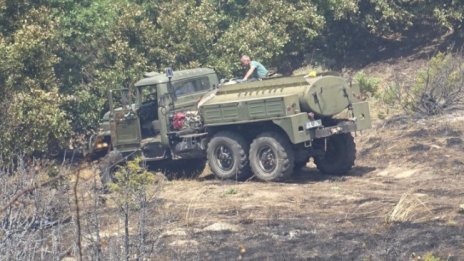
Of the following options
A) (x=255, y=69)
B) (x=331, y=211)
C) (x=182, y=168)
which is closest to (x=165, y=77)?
(x=255, y=69)

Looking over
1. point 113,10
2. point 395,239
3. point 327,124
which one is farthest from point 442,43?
point 395,239

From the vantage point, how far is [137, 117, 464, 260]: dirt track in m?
10.8

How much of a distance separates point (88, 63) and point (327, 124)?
7.76 metres

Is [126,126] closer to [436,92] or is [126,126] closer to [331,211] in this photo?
[331,211]

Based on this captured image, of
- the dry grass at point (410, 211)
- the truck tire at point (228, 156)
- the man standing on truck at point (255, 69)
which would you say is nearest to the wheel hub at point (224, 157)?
the truck tire at point (228, 156)

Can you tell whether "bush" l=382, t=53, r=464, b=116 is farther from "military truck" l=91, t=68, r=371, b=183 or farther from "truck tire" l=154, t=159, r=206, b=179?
"truck tire" l=154, t=159, r=206, b=179

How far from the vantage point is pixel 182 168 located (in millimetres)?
18406

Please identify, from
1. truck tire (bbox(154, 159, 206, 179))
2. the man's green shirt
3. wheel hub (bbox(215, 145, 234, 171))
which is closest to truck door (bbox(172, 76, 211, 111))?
the man's green shirt

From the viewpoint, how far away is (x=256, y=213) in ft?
44.7

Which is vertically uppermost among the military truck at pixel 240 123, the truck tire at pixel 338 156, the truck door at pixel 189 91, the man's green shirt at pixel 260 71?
the man's green shirt at pixel 260 71

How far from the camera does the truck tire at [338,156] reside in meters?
16.6

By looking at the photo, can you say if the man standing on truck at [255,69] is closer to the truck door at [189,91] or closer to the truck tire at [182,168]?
the truck door at [189,91]

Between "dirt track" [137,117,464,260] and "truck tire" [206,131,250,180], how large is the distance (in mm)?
213

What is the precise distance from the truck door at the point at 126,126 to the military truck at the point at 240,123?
0.06 feet
